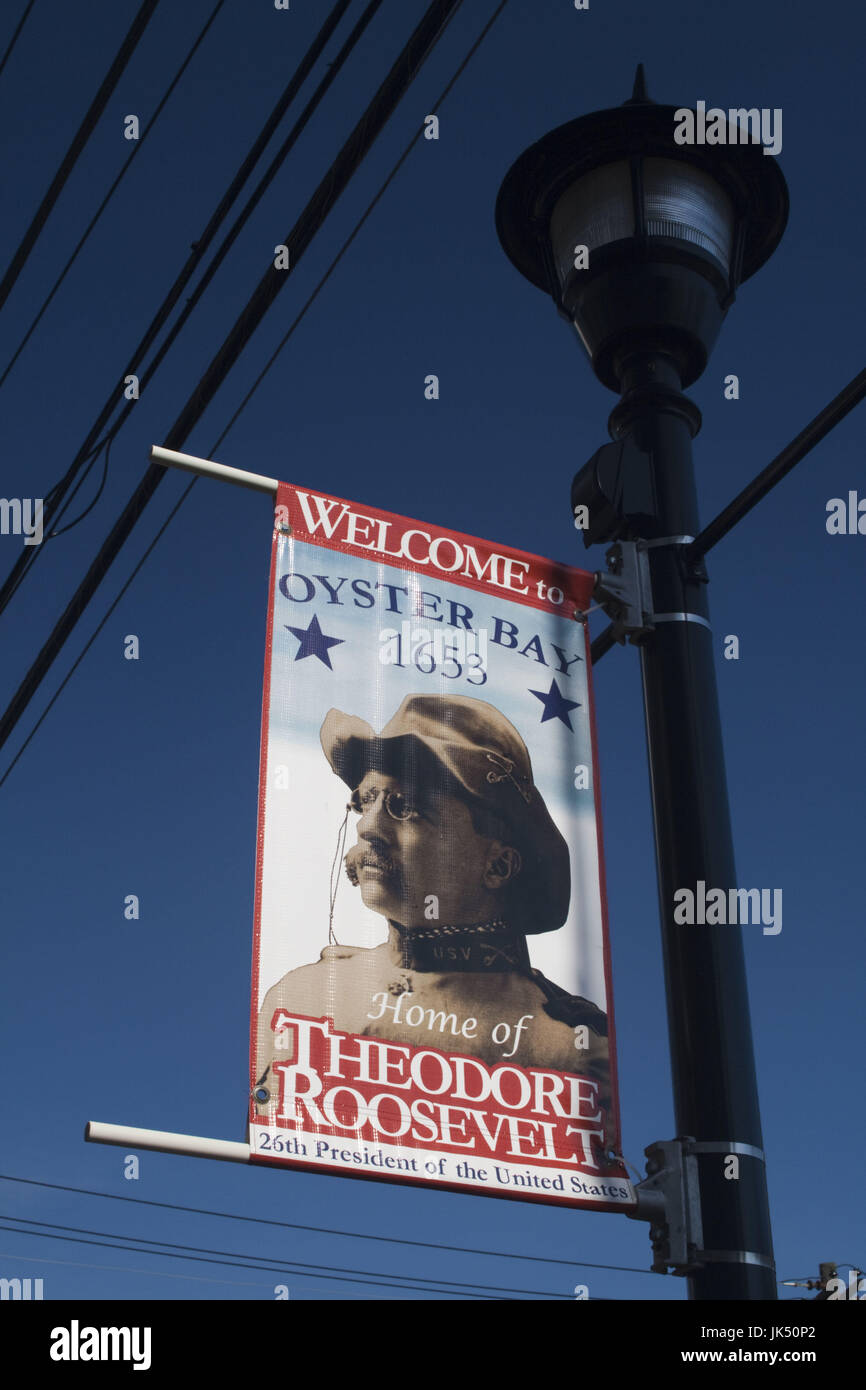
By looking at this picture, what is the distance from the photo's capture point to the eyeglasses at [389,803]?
496 cm

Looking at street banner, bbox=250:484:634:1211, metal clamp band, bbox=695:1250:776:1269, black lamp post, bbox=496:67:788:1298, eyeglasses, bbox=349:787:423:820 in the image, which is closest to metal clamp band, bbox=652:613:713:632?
black lamp post, bbox=496:67:788:1298

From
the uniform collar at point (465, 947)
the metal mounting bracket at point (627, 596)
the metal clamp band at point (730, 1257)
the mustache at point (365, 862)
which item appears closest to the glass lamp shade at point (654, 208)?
the metal mounting bracket at point (627, 596)

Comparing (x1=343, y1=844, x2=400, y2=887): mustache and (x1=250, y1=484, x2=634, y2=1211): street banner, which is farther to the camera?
(x1=343, y1=844, x2=400, y2=887): mustache

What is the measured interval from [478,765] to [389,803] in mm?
420

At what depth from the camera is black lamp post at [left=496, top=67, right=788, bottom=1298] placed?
541 cm

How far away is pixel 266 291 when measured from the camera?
A: 5.68 metres

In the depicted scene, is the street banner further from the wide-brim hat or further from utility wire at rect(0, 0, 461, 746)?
utility wire at rect(0, 0, 461, 746)

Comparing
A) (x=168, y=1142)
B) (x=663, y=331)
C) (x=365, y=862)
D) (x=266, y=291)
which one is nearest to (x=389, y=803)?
(x=365, y=862)

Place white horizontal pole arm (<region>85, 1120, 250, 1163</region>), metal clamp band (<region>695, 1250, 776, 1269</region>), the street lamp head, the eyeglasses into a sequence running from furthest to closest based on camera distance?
the street lamp head, the eyeglasses, metal clamp band (<region>695, 1250, 776, 1269</region>), white horizontal pole arm (<region>85, 1120, 250, 1163</region>)

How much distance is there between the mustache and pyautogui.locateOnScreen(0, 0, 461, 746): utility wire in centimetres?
218

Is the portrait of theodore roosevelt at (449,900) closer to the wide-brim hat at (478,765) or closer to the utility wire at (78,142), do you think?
the wide-brim hat at (478,765)

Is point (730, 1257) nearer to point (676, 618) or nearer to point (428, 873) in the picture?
point (428, 873)

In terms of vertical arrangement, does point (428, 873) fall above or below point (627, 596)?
below

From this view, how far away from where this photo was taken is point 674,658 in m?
5.75
